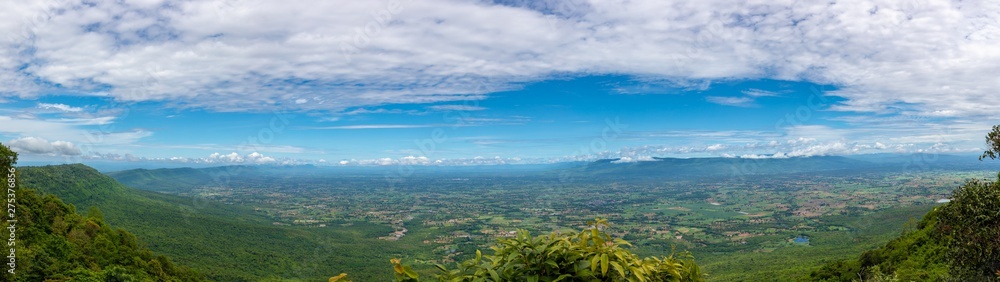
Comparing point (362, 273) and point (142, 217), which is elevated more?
point (142, 217)

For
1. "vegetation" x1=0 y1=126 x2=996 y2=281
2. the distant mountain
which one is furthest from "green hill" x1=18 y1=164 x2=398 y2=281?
the distant mountain

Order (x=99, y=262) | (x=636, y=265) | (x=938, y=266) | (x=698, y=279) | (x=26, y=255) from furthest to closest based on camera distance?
(x=99, y=262) → (x=26, y=255) → (x=938, y=266) → (x=698, y=279) → (x=636, y=265)

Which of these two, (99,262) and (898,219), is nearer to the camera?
(99,262)

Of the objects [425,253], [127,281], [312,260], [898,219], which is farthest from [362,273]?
[898,219]

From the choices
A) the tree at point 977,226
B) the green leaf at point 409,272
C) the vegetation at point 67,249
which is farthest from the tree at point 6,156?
Result: the tree at point 977,226

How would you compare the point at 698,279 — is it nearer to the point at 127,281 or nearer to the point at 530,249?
the point at 530,249

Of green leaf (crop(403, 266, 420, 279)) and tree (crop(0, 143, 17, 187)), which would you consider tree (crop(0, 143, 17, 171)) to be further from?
green leaf (crop(403, 266, 420, 279))

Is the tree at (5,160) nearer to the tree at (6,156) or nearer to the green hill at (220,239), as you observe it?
the tree at (6,156)
